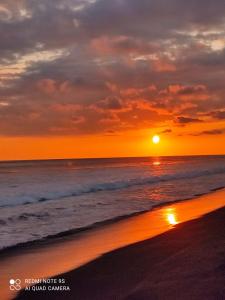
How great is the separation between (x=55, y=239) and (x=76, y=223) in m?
3.50

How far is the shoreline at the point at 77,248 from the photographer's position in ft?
33.4

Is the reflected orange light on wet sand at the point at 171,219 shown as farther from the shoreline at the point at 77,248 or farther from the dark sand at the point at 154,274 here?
the dark sand at the point at 154,274

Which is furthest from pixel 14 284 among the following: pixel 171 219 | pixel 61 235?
pixel 171 219

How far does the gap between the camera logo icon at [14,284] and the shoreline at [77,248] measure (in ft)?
0.31

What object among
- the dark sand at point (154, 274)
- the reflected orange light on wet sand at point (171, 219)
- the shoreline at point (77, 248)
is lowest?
the dark sand at point (154, 274)

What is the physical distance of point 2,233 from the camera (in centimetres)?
1554

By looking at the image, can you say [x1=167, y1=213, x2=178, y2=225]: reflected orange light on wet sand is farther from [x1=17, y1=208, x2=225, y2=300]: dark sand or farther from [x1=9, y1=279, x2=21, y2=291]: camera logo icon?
[x1=9, y1=279, x2=21, y2=291]: camera logo icon

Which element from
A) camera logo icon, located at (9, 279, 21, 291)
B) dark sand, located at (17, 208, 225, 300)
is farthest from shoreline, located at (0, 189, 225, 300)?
dark sand, located at (17, 208, 225, 300)

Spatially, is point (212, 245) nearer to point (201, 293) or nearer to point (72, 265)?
point (72, 265)

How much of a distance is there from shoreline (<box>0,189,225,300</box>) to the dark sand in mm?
512

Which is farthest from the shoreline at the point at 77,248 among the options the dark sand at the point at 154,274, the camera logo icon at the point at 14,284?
the dark sand at the point at 154,274

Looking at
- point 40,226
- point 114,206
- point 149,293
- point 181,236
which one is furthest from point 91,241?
point 114,206

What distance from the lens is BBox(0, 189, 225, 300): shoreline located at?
10.2 m

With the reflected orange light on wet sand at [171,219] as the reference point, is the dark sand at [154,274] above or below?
below
